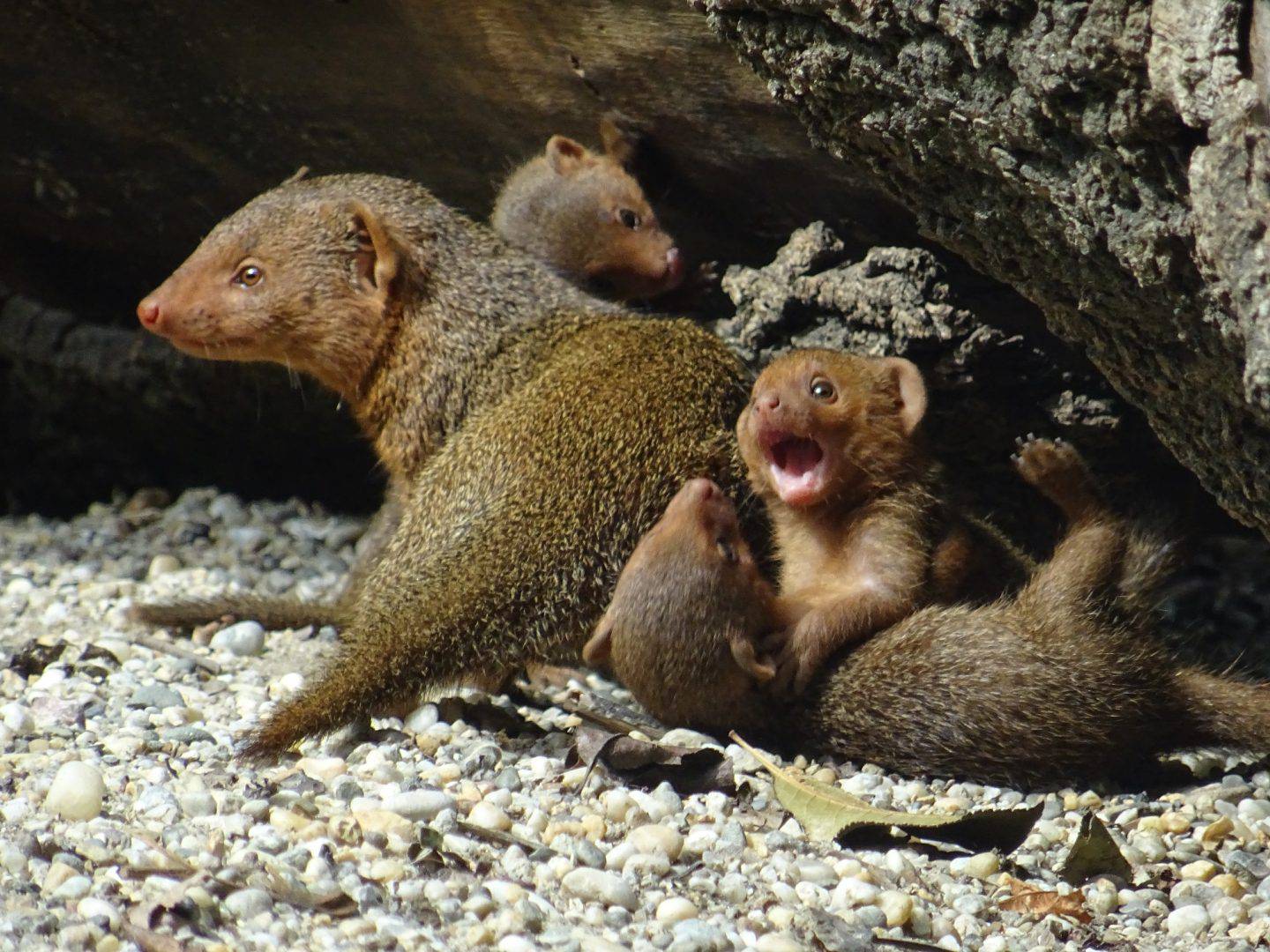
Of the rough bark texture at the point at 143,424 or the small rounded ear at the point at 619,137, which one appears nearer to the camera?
the small rounded ear at the point at 619,137

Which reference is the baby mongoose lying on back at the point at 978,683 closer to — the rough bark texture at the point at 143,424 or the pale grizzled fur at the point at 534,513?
the pale grizzled fur at the point at 534,513

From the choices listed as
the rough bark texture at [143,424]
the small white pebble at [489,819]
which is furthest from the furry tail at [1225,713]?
the rough bark texture at [143,424]

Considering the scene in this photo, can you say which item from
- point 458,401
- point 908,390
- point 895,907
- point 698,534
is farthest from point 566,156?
point 895,907

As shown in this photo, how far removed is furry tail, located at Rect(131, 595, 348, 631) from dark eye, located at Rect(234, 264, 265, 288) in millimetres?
1143

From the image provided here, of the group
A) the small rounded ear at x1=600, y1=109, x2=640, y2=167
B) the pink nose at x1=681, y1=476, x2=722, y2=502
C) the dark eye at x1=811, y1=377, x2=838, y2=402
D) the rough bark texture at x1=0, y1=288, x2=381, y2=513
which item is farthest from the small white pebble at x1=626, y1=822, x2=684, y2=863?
the rough bark texture at x1=0, y1=288, x2=381, y2=513

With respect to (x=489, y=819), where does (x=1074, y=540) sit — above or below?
above

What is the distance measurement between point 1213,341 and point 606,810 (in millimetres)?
1698

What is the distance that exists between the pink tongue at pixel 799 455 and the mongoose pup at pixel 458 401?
303mm

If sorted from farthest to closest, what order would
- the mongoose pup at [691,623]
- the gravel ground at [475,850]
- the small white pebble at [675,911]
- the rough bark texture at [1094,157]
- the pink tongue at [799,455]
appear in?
the pink tongue at [799,455]
the mongoose pup at [691,623]
the small white pebble at [675,911]
the gravel ground at [475,850]
the rough bark texture at [1094,157]

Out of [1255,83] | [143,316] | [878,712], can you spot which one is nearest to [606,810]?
[878,712]

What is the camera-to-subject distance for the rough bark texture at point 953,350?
4406 millimetres

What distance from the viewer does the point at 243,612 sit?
5.05m

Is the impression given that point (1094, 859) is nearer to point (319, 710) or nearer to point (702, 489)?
point (702, 489)

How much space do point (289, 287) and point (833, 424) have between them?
6.18ft
